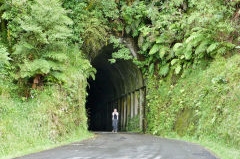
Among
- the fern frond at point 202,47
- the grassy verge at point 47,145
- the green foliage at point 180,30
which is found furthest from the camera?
the fern frond at point 202,47

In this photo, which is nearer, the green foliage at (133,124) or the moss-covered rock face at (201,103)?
the moss-covered rock face at (201,103)

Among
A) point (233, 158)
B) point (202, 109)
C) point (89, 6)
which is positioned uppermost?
point (89, 6)

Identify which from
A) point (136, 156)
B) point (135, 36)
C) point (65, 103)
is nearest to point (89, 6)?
point (135, 36)

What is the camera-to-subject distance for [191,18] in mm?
19828

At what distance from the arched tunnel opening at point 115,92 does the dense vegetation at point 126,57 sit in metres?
2.15

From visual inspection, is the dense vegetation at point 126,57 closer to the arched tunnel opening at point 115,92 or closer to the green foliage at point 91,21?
the green foliage at point 91,21

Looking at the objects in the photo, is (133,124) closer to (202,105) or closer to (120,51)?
(120,51)

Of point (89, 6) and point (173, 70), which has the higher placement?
point (89, 6)

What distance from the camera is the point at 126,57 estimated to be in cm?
2431

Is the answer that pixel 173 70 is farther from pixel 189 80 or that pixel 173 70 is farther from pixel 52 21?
pixel 52 21

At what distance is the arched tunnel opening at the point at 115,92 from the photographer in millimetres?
26697

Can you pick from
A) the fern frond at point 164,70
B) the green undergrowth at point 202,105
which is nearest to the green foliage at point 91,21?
the fern frond at point 164,70

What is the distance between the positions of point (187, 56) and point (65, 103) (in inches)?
259

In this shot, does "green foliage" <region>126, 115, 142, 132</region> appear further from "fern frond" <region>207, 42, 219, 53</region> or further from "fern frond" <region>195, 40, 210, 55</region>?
"fern frond" <region>207, 42, 219, 53</region>
